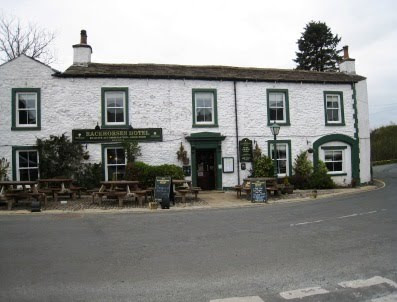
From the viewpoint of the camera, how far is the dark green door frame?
17688 millimetres

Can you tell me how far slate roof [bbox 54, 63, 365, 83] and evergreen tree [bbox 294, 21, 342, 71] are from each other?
19182 millimetres

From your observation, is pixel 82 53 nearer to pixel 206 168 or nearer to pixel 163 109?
pixel 163 109

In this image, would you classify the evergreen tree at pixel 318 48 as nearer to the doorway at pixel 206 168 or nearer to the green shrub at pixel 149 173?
the doorway at pixel 206 168

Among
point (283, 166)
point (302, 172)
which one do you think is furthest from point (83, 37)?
point (302, 172)

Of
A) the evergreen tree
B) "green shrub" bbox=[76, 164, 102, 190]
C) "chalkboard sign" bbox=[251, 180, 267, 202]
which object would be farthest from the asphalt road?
the evergreen tree

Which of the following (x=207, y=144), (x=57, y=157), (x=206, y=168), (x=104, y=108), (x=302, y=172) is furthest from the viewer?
(x=302, y=172)

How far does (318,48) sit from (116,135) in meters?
31.8

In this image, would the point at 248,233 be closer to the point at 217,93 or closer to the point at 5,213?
the point at 5,213

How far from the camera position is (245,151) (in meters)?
18.3

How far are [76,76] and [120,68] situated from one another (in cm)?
251

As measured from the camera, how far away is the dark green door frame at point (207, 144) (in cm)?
1769

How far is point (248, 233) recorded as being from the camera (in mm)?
7902

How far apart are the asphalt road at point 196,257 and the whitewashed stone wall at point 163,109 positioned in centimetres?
774

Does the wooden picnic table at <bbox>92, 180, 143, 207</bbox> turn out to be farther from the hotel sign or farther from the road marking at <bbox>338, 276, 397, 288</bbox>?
the road marking at <bbox>338, 276, 397, 288</bbox>
